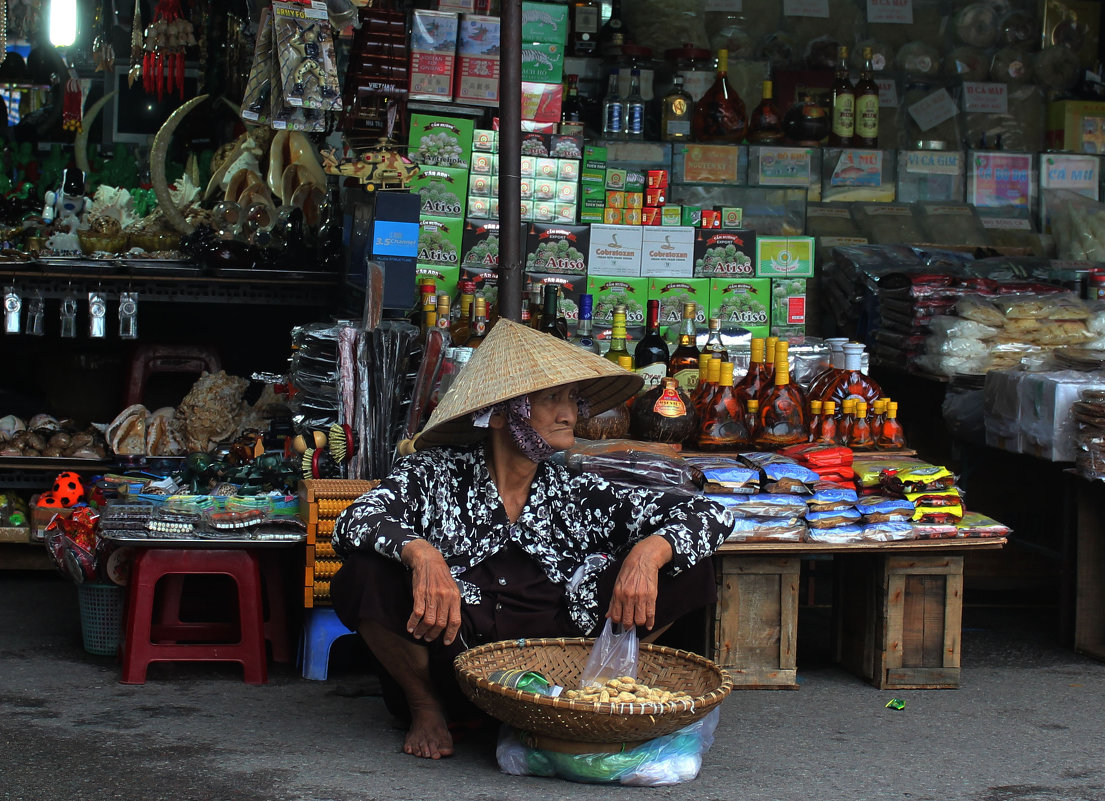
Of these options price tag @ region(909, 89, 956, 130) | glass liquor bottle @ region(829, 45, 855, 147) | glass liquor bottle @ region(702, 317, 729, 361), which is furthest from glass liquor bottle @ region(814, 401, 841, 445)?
price tag @ region(909, 89, 956, 130)

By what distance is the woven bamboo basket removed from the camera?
8.75 feet

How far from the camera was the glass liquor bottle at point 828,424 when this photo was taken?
13.6 feet

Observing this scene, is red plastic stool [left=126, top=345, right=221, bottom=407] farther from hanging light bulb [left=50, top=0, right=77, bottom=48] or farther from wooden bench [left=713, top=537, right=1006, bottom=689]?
wooden bench [left=713, top=537, right=1006, bottom=689]

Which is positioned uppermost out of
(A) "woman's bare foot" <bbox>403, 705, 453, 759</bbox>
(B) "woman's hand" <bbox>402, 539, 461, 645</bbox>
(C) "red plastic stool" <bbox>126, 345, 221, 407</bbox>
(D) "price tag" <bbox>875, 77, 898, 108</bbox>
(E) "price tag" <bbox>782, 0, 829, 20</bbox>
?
(E) "price tag" <bbox>782, 0, 829, 20</bbox>

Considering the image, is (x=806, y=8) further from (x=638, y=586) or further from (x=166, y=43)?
(x=638, y=586)

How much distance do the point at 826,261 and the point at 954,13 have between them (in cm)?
162

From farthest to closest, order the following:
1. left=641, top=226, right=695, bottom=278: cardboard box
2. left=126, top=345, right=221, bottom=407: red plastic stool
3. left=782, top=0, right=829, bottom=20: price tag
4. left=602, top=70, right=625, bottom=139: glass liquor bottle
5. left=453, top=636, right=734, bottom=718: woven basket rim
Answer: left=782, top=0, right=829, bottom=20: price tag → left=602, top=70, right=625, bottom=139: glass liquor bottle → left=126, top=345, right=221, bottom=407: red plastic stool → left=641, top=226, right=695, bottom=278: cardboard box → left=453, top=636, right=734, bottom=718: woven basket rim

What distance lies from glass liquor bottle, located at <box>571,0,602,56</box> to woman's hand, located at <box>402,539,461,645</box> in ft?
12.1

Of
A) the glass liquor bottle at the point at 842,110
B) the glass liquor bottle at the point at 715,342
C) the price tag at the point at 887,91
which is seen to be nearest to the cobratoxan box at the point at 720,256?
the glass liquor bottle at the point at 715,342

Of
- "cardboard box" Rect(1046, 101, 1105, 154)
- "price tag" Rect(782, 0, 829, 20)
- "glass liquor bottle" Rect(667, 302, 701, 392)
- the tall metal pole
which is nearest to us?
the tall metal pole

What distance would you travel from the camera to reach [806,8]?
252 inches

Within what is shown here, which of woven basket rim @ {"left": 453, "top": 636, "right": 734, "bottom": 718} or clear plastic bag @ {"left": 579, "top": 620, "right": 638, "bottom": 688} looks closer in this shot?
woven basket rim @ {"left": 453, "top": 636, "right": 734, "bottom": 718}

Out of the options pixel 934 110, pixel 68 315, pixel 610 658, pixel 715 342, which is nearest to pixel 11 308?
pixel 68 315

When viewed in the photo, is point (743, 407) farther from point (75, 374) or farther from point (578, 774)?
point (75, 374)
